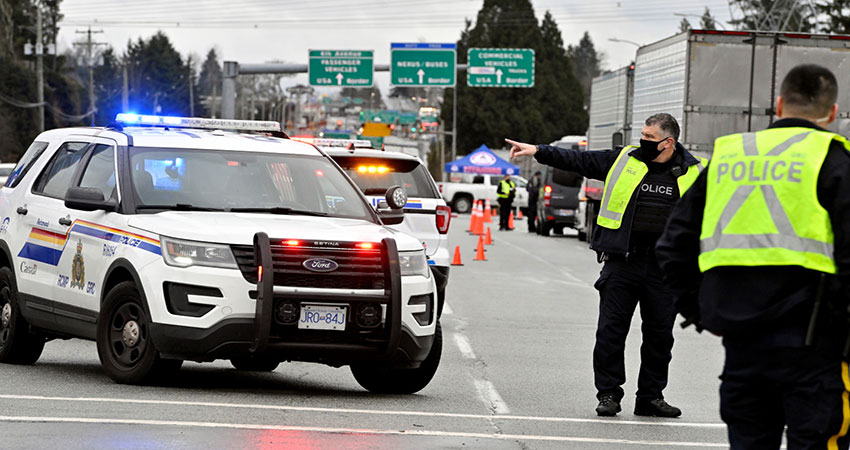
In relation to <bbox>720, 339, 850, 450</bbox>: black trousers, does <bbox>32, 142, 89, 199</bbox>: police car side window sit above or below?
above

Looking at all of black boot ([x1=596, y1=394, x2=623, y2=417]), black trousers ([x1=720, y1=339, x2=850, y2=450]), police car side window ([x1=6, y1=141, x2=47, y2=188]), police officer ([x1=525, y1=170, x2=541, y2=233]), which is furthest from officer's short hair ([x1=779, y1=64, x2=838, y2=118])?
police officer ([x1=525, y1=170, x2=541, y2=233])

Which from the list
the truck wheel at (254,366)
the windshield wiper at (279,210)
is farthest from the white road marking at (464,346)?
the windshield wiper at (279,210)

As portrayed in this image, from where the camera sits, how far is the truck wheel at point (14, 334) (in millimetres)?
10453

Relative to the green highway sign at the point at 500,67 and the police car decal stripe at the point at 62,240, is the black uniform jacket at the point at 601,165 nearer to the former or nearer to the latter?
the police car decal stripe at the point at 62,240

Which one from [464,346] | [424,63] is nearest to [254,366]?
[464,346]

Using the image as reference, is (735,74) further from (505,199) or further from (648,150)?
(505,199)

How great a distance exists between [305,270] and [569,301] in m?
10.2

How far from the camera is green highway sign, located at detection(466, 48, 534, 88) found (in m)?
54.1

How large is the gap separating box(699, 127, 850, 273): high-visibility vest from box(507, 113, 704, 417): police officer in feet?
12.0

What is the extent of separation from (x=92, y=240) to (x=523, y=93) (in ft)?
293

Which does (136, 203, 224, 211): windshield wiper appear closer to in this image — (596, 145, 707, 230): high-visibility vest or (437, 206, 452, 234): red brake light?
(596, 145, 707, 230): high-visibility vest

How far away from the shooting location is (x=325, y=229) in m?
9.17

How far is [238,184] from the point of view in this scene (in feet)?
32.7

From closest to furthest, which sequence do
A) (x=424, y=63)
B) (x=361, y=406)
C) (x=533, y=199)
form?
(x=361, y=406) < (x=533, y=199) < (x=424, y=63)
